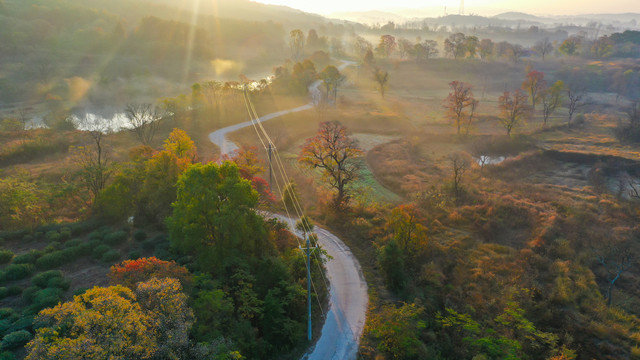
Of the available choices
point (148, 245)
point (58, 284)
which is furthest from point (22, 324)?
point (148, 245)

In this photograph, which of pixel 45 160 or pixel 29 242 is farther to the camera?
pixel 45 160

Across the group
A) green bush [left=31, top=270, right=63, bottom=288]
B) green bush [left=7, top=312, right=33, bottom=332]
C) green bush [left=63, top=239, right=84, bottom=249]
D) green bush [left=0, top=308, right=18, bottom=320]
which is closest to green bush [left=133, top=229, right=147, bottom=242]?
green bush [left=63, top=239, right=84, bottom=249]


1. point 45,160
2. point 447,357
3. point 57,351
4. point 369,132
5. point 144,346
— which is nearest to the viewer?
point 57,351

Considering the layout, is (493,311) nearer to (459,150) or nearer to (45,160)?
(459,150)

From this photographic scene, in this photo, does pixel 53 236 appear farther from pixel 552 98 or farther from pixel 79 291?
pixel 552 98

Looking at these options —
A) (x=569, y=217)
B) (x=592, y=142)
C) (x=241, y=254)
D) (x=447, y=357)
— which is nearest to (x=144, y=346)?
(x=241, y=254)

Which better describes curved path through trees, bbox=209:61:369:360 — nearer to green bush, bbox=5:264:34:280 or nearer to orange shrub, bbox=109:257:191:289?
orange shrub, bbox=109:257:191:289
